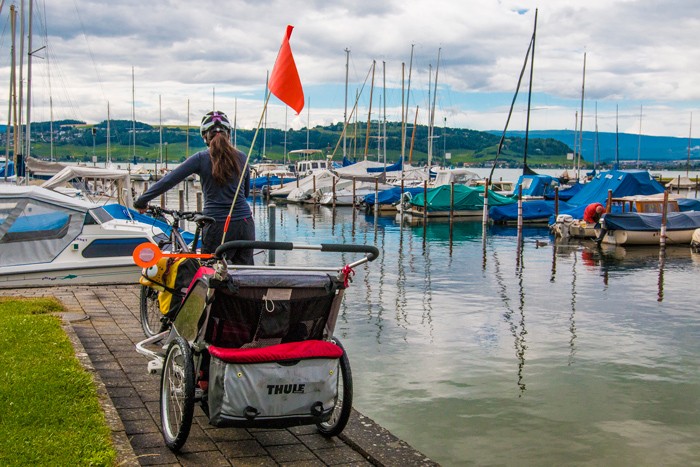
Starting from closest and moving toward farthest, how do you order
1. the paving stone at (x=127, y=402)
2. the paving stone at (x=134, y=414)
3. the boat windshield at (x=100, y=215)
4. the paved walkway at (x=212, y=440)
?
the paved walkway at (x=212, y=440) → the paving stone at (x=134, y=414) → the paving stone at (x=127, y=402) → the boat windshield at (x=100, y=215)

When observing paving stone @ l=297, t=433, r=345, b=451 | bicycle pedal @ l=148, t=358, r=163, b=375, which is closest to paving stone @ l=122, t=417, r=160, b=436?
bicycle pedal @ l=148, t=358, r=163, b=375

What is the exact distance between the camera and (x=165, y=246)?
8.01 meters

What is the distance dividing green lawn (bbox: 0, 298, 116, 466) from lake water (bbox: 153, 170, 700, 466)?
3204 millimetres

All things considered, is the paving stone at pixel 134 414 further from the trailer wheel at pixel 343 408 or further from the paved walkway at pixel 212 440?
the trailer wheel at pixel 343 408

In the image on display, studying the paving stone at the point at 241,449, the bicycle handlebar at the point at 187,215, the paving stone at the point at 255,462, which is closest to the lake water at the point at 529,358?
the paving stone at the point at 241,449

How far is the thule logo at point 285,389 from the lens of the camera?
5312 millimetres

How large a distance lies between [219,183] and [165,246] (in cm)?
133

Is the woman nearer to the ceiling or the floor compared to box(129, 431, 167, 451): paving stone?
nearer to the ceiling

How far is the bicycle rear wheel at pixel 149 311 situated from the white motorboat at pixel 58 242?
6239mm

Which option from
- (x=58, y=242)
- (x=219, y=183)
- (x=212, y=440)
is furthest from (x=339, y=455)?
(x=58, y=242)

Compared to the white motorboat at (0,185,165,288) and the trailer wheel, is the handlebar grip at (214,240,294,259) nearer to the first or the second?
the trailer wheel

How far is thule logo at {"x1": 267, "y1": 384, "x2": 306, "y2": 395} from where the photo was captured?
17.4 ft

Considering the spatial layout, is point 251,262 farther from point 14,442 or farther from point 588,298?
point 588,298

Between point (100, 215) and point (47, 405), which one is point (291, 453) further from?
point (100, 215)
